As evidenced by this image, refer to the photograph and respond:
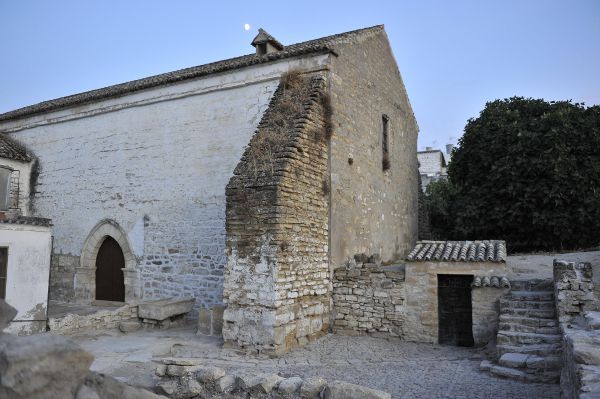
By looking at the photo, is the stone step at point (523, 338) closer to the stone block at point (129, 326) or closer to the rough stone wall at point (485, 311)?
the rough stone wall at point (485, 311)

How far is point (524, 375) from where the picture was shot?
6480mm

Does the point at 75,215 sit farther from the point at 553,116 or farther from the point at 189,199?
the point at 553,116

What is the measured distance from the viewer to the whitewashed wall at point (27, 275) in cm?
885

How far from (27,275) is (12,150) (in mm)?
7287

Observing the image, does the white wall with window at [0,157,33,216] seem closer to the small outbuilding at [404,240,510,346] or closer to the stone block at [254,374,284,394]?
the small outbuilding at [404,240,510,346]

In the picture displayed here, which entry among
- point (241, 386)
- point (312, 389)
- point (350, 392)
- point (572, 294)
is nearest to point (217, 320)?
point (241, 386)

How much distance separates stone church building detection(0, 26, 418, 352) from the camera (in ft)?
27.3

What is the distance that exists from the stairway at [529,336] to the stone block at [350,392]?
304 cm

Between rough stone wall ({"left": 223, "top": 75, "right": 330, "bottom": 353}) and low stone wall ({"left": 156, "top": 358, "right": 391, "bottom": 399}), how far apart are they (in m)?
2.17

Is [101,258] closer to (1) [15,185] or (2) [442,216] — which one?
(1) [15,185]

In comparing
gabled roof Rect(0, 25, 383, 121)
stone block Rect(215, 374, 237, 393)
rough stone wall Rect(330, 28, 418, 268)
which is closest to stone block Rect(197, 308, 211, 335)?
rough stone wall Rect(330, 28, 418, 268)

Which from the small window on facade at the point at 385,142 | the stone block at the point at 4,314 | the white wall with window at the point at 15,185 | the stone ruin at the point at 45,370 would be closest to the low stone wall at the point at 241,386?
the stone ruin at the point at 45,370

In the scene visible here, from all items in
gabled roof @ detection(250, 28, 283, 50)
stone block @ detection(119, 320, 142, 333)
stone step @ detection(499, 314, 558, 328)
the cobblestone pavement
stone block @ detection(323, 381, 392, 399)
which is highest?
gabled roof @ detection(250, 28, 283, 50)

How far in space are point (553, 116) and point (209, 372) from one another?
14876 millimetres
